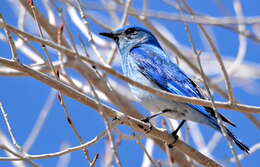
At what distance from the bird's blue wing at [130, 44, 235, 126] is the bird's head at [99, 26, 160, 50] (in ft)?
0.69

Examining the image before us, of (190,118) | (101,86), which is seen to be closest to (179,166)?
(190,118)

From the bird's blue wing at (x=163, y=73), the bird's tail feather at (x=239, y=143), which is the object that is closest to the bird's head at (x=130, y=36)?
the bird's blue wing at (x=163, y=73)

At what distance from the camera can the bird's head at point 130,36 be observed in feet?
20.8

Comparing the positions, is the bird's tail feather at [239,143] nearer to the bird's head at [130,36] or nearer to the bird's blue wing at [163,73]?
the bird's blue wing at [163,73]

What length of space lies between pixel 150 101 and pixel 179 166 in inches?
42.2

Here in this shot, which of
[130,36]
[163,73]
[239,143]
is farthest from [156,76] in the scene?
[239,143]

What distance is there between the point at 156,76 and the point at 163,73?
3.8 inches

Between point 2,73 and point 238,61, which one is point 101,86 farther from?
point 238,61

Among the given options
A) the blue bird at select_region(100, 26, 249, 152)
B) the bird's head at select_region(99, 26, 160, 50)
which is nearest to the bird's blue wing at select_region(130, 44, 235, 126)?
the blue bird at select_region(100, 26, 249, 152)

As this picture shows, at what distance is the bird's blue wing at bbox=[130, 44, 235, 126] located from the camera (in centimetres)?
562

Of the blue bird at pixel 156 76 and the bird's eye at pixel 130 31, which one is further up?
the bird's eye at pixel 130 31

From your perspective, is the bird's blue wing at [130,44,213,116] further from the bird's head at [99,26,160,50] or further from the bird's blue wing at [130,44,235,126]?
the bird's head at [99,26,160,50]

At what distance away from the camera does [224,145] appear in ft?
30.9

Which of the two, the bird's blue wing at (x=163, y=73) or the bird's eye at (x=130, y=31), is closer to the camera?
the bird's blue wing at (x=163, y=73)
